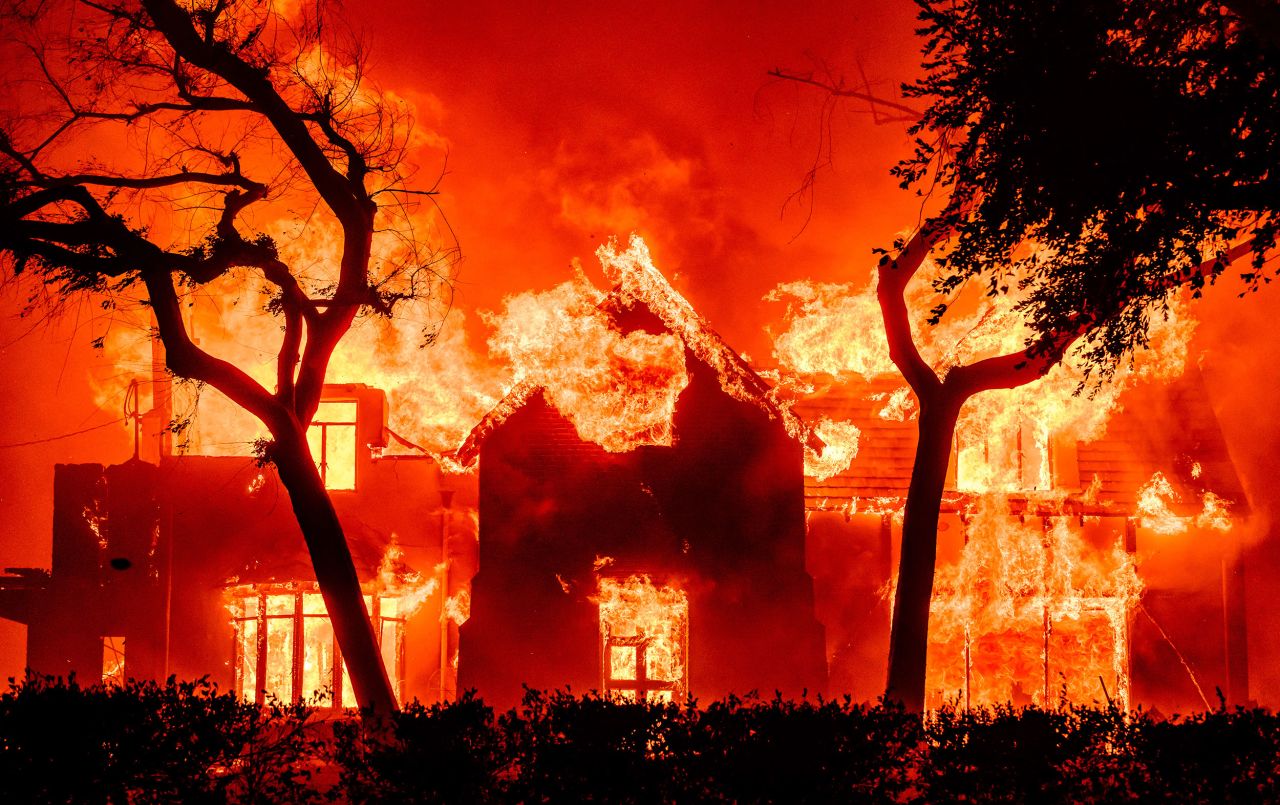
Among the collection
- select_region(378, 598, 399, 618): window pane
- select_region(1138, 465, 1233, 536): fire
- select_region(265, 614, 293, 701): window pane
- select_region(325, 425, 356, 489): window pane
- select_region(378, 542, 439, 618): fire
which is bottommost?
select_region(265, 614, 293, 701): window pane

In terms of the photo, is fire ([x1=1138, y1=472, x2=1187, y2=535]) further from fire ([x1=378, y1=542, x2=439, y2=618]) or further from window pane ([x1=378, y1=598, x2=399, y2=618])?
window pane ([x1=378, y1=598, x2=399, y2=618])

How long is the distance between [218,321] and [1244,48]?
23.2 meters

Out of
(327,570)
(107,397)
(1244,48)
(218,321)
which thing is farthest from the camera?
(107,397)

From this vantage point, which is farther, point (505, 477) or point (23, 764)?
point (505, 477)

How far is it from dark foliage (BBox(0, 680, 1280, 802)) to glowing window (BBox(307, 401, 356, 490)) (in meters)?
10.7

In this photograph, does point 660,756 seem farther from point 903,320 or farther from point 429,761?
point 903,320

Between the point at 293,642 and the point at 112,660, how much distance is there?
3.72m

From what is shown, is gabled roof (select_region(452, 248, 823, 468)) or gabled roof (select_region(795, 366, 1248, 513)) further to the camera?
gabled roof (select_region(795, 366, 1248, 513))

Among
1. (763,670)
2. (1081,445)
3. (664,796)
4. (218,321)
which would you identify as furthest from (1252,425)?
(218,321)

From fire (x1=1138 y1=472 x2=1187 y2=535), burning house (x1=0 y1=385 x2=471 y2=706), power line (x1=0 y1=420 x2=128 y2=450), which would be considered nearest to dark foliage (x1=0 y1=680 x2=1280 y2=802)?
burning house (x1=0 y1=385 x2=471 y2=706)

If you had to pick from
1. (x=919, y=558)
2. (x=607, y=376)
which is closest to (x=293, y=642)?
(x=607, y=376)

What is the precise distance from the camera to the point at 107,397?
87.5ft

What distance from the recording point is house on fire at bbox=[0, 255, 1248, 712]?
16.5m

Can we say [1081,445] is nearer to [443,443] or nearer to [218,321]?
[443,443]
